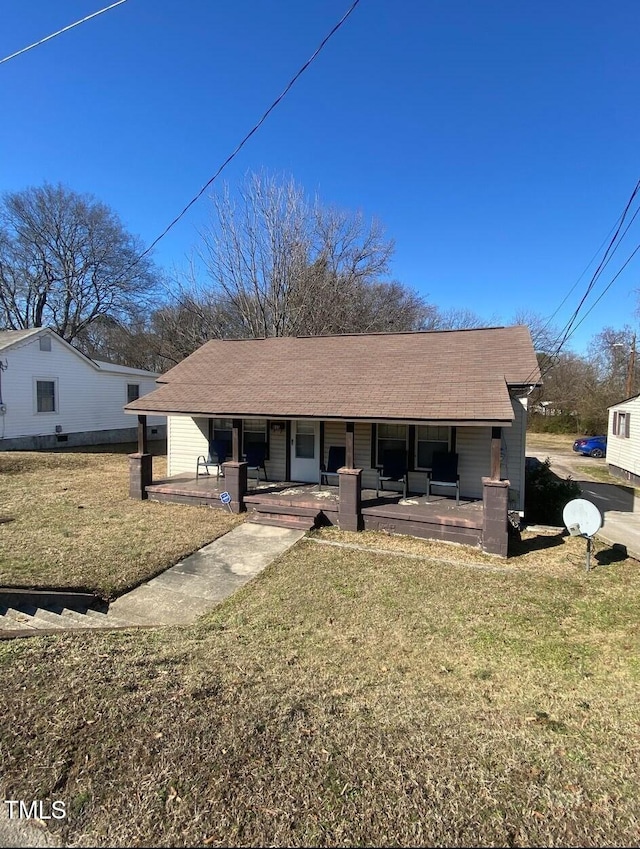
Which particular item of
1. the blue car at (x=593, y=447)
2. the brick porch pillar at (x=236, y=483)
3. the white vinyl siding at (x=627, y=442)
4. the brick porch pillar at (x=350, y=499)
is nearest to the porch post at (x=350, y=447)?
the brick porch pillar at (x=350, y=499)

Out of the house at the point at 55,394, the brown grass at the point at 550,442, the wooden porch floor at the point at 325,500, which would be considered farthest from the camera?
the brown grass at the point at 550,442

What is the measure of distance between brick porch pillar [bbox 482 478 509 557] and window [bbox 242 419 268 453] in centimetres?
580

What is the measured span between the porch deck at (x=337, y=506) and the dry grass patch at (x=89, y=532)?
1.51ft

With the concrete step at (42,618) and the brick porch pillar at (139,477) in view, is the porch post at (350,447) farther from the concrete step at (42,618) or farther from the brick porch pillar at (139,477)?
the concrete step at (42,618)

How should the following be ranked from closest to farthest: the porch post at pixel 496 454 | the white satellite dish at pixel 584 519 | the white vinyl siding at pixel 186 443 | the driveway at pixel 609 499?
the white satellite dish at pixel 584 519 → the porch post at pixel 496 454 → the driveway at pixel 609 499 → the white vinyl siding at pixel 186 443

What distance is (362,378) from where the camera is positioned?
984cm

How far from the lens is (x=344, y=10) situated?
525 centimetres

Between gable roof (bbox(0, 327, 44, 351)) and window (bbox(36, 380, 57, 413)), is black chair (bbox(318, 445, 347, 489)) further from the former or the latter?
window (bbox(36, 380, 57, 413))

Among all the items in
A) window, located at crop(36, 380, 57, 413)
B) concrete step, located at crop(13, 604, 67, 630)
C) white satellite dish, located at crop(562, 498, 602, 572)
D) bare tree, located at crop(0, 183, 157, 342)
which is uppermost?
bare tree, located at crop(0, 183, 157, 342)

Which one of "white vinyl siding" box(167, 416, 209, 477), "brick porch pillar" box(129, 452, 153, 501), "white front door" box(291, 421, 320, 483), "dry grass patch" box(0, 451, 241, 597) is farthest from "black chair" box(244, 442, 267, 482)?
"brick porch pillar" box(129, 452, 153, 501)

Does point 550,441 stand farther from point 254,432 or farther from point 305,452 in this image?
point 254,432

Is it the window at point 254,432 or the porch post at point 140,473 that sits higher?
the window at point 254,432

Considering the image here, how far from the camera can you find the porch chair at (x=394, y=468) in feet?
31.3

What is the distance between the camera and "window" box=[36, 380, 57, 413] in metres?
17.8
